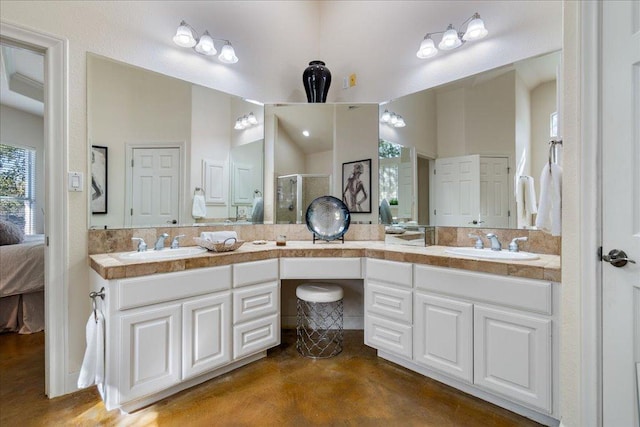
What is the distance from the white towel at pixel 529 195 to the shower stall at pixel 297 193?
1.43m

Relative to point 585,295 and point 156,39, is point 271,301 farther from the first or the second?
point 156,39

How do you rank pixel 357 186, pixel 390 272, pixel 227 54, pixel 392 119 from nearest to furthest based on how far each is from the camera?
pixel 390 272 → pixel 227 54 → pixel 392 119 → pixel 357 186

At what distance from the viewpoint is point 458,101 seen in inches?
87.1

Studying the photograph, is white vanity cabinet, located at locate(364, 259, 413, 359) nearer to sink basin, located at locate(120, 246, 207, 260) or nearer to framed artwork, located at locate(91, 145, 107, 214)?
sink basin, located at locate(120, 246, 207, 260)

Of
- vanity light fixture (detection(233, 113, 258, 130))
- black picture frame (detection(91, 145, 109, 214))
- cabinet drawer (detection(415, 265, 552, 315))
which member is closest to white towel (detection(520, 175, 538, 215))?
cabinet drawer (detection(415, 265, 552, 315))

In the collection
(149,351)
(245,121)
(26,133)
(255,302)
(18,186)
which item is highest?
(26,133)

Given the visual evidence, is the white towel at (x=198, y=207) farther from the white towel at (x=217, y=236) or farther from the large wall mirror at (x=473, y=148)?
the large wall mirror at (x=473, y=148)

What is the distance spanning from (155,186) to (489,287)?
7.05 ft

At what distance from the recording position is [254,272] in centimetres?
200

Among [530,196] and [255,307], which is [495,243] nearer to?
[530,196]

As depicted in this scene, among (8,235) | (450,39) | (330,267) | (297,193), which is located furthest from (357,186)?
(8,235)

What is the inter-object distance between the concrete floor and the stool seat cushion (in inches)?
17.2

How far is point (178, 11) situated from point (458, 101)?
2119mm

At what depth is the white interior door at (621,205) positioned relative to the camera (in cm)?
112
